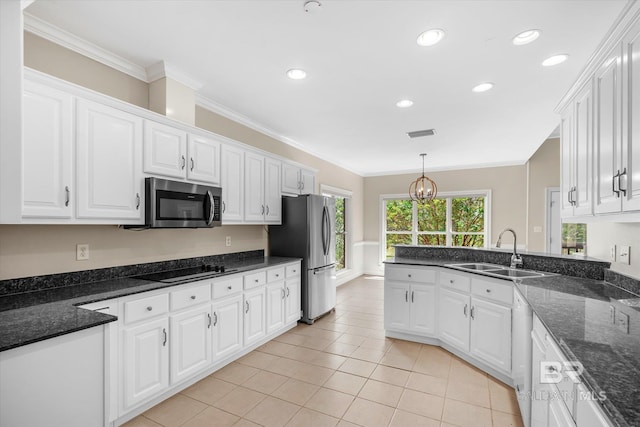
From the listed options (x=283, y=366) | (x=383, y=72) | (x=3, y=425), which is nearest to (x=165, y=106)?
(x=383, y=72)

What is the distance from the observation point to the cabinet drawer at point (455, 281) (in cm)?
300

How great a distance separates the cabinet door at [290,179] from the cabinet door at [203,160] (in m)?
1.21

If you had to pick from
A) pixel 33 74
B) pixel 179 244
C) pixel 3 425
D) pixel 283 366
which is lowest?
pixel 283 366

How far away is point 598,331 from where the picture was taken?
132 cm

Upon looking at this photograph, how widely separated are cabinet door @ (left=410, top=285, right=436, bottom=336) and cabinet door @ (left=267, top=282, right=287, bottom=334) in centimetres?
153

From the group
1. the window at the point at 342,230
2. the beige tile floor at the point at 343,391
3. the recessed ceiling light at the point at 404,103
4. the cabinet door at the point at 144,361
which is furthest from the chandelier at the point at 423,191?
the cabinet door at the point at 144,361

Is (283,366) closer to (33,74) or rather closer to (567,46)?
(33,74)

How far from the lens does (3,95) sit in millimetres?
1411

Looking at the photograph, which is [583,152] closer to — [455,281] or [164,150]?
[455,281]

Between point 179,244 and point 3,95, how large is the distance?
1890mm

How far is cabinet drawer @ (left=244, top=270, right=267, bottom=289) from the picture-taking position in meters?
3.17

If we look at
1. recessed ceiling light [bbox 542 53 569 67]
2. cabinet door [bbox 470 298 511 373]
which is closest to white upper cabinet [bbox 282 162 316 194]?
cabinet door [bbox 470 298 511 373]

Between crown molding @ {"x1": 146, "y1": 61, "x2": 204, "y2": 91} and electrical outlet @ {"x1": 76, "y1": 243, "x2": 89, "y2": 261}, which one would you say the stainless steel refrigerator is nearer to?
crown molding @ {"x1": 146, "y1": 61, "x2": 204, "y2": 91}

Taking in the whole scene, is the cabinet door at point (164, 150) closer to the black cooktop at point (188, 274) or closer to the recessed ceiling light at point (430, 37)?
the black cooktop at point (188, 274)
